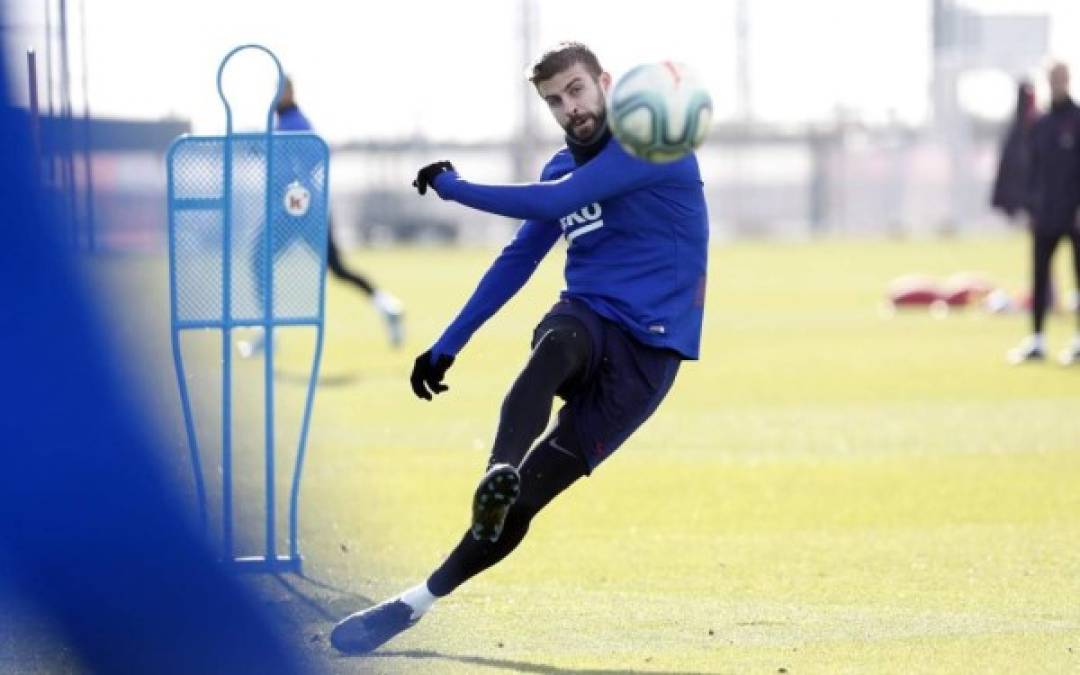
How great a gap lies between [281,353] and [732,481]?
945 cm

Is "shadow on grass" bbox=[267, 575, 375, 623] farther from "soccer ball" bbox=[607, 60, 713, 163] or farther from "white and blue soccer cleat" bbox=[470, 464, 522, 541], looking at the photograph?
"soccer ball" bbox=[607, 60, 713, 163]

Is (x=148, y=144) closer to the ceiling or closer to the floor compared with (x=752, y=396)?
closer to the ceiling

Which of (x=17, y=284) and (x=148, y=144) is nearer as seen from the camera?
(x=17, y=284)

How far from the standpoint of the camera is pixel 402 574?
940 cm

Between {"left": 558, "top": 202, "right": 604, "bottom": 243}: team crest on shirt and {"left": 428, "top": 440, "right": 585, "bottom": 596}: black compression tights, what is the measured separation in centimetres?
73

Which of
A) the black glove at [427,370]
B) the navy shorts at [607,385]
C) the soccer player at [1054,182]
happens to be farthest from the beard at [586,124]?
the soccer player at [1054,182]

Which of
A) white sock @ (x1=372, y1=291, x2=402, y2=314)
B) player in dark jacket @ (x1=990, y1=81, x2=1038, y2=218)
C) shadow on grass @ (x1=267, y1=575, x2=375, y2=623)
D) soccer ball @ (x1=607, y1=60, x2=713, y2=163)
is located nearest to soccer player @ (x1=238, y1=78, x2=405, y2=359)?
white sock @ (x1=372, y1=291, x2=402, y2=314)

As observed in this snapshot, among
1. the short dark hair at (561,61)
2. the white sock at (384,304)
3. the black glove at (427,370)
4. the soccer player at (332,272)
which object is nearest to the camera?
the short dark hair at (561,61)

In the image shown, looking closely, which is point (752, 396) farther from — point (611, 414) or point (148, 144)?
point (611, 414)

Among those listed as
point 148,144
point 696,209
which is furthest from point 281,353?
point 696,209

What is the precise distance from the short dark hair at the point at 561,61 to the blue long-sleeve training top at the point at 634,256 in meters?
0.26

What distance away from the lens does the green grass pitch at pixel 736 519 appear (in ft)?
25.6

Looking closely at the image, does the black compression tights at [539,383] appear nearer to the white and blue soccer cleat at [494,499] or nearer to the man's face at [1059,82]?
the white and blue soccer cleat at [494,499]

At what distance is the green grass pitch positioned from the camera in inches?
307
